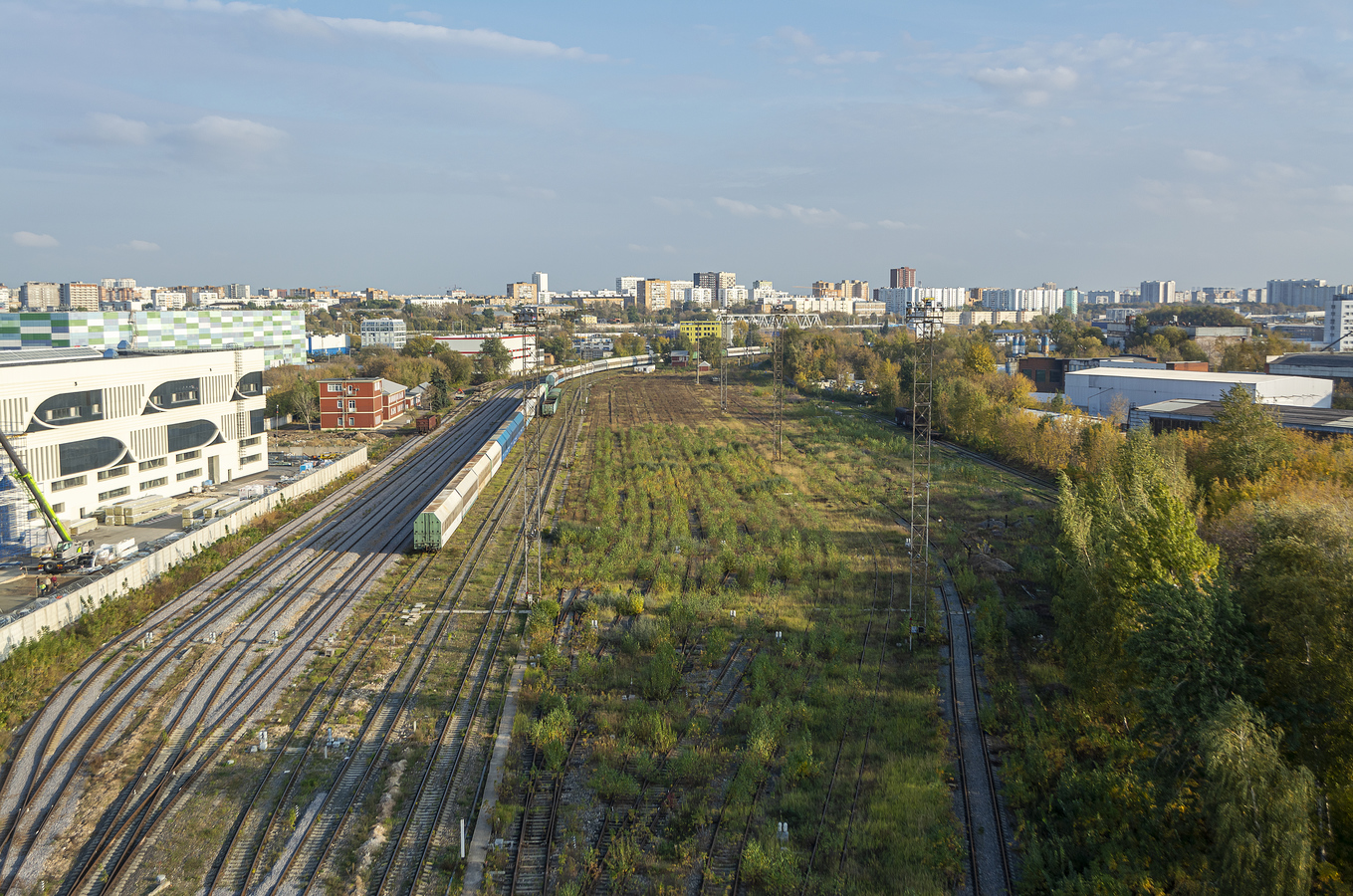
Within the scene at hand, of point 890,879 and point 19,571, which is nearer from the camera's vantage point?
point 890,879

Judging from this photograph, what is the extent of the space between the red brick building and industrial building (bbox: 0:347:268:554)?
1304cm

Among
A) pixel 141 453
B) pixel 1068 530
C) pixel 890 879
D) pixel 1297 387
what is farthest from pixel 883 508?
pixel 1297 387

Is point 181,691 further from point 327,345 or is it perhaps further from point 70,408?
point 327,345

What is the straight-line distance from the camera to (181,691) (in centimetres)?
1503

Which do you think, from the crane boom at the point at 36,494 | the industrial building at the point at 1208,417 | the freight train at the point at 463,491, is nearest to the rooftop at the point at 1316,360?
the industrial building at the point at 1208,417

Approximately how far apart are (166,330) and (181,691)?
51.8 m

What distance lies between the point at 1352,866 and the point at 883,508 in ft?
73.6

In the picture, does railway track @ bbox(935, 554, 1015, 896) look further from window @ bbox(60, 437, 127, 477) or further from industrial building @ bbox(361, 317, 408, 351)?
industrial building @ bbox(361, 317, 408, 351)

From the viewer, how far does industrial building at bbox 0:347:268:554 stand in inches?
902

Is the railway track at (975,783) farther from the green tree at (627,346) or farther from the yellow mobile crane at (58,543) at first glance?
the green tree at (627,346)

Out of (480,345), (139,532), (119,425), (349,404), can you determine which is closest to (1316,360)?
(349,404)

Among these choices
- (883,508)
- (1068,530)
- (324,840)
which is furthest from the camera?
(883,508)

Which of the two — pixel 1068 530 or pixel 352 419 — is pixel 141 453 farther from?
pixel 1068 530

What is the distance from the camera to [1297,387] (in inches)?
1742
